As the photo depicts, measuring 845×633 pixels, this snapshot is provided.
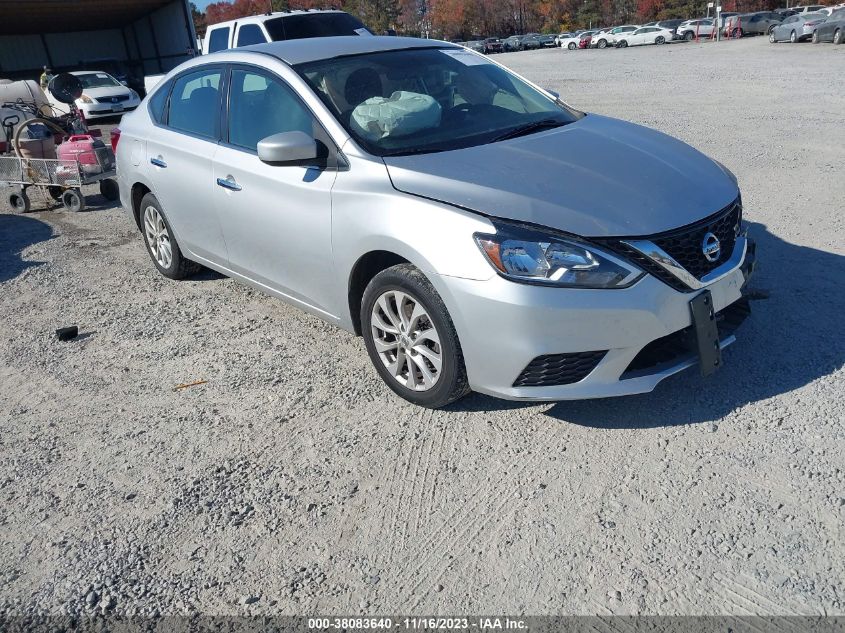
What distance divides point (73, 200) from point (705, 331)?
7.94m

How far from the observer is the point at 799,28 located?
32250mm

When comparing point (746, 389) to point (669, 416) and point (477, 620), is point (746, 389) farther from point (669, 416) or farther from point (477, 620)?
point (477, 620)

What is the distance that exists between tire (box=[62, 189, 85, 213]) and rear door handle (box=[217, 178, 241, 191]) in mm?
5009

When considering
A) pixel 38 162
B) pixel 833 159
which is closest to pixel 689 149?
pixel 833 159

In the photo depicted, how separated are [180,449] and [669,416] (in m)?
2.37

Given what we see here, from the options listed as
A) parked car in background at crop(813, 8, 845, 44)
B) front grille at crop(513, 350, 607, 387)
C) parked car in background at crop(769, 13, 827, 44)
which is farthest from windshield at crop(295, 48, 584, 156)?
parked car in background at crop(769, 13, 827, 44)

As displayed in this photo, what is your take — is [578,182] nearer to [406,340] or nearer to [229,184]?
[406,340]

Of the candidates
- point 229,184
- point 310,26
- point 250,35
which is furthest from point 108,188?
point 229,184

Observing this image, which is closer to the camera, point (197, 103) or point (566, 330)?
point (566, 330)

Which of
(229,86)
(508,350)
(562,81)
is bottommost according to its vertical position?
(562,81)

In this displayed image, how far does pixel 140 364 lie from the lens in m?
4.64

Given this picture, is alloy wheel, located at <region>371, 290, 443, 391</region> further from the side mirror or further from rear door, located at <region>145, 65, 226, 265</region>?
rear door, located at <region>145, 65, 226, 265</region>

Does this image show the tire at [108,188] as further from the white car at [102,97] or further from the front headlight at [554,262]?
the white car at [102,97]

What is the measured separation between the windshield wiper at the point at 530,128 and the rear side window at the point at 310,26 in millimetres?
8821
